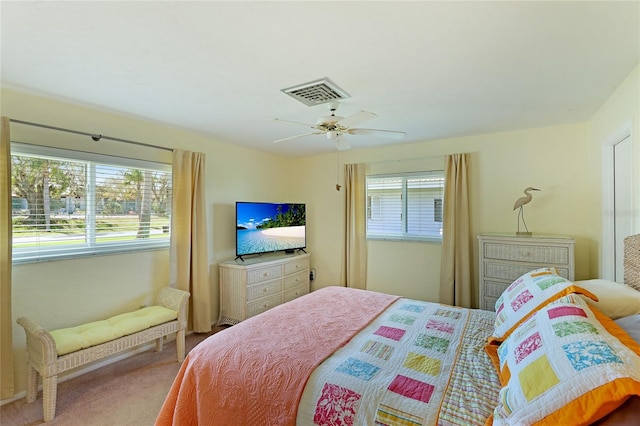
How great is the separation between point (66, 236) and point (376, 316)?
2.70 m

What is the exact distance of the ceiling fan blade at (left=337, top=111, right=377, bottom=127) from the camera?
205 cm

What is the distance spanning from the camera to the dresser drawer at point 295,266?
414 cm

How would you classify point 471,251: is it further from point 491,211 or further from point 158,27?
point 158,27

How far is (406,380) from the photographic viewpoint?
4.43 feet

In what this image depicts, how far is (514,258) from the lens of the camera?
3.04m

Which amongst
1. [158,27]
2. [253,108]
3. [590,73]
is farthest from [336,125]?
[590,73]

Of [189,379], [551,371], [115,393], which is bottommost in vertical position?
[115,393]

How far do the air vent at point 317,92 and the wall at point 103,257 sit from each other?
1.78 m

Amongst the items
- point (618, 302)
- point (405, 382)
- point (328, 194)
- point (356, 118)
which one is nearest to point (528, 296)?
point (618, 302)

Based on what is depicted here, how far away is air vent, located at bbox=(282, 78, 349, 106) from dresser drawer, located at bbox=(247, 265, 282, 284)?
2.13 metres

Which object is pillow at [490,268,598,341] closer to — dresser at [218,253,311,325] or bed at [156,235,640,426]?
bed at [156,235,640,426]

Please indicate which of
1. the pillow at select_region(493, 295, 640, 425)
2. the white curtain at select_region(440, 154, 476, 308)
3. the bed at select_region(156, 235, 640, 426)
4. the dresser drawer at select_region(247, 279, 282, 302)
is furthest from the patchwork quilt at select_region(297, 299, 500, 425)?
the dresser drawer at select_region(247, 279, 282, 302)

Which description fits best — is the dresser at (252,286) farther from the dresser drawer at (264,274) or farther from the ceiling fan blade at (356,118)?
the ceiling fan blade at (356,118)

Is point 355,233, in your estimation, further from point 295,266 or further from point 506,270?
point 506,270
